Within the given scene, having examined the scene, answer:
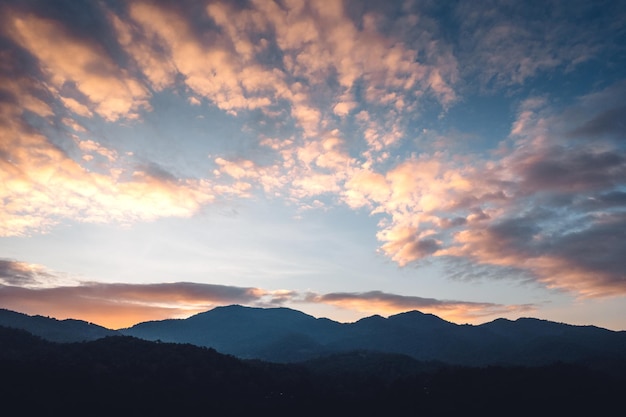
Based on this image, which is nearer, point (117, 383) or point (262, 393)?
point (117, 383)

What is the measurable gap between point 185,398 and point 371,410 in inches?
3054

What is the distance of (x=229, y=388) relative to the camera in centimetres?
16825

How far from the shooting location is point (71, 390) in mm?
127062

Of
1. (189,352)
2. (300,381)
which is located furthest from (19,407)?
(300,381)

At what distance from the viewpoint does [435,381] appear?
17312 cm

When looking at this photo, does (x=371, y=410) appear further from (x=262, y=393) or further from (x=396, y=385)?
(x=262, y=393)

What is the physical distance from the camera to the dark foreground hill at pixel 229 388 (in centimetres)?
12662

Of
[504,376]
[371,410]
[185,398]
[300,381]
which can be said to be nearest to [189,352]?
[185,398]

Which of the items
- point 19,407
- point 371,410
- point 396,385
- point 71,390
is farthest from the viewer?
point 396,385

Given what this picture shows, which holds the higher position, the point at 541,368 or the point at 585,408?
the point at 541,368

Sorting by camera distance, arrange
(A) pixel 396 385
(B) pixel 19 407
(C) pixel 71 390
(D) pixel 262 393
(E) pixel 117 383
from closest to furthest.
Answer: (B) pixel 19 407
(C) pixel 71 390
(E) pixel 117 383
(D) pixel 262 393
(A) pixel 396 385

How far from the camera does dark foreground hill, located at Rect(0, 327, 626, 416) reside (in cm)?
12662

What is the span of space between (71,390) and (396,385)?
13788 cm

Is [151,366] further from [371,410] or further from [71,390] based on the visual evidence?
[371,410]
